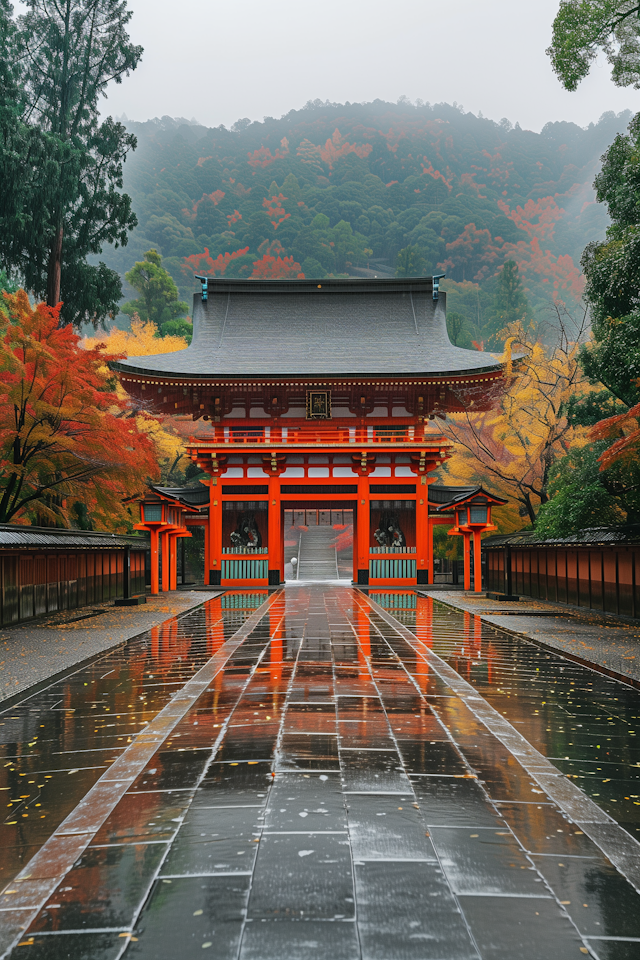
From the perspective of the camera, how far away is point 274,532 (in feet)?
74.7

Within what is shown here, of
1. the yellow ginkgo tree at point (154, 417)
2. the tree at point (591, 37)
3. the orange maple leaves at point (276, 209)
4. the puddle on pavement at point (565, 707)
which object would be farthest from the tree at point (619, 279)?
the orange maple leaves at point (276, 209)

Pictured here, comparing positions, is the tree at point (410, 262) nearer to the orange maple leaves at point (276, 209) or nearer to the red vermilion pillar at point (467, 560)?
the orange maple leaves at point (276, 209)

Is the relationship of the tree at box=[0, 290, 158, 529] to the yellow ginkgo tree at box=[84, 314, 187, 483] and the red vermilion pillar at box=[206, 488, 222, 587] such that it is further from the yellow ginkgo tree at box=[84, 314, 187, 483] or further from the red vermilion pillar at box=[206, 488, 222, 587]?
the yellow ginkgo tree at box=[84, 314, 187, 483]

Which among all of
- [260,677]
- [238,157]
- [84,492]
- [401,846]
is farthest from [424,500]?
[238,157]

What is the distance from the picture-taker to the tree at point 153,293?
50812 mm

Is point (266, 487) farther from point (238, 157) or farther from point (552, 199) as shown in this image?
point (238, 157)

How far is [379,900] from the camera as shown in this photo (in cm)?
253

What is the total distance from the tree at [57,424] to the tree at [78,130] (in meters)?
10.7

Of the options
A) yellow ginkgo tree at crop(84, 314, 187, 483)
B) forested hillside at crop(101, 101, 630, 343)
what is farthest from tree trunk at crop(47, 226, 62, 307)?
forested hillside at crop(101, 101, 630, 343)

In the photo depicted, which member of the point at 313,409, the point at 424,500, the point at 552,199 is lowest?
the point at 424,500

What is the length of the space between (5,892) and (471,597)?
16244 millimetres

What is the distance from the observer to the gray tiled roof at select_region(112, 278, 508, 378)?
2250 cm

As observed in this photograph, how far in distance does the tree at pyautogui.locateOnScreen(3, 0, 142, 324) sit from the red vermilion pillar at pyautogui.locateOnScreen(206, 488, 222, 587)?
875 cm

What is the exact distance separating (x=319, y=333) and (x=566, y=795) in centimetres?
2304
